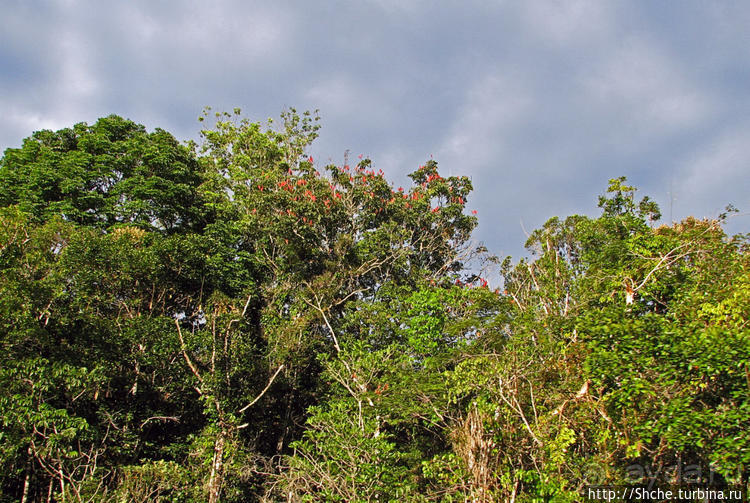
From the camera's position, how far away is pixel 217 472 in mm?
8430

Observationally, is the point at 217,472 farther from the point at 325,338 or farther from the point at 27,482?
the point at 325,338

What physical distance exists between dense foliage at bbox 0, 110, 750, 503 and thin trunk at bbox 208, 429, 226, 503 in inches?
1.4

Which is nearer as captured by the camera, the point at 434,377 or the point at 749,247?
the point at 749,247

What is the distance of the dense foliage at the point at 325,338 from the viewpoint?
5359mm

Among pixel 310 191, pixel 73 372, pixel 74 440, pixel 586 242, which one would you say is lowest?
pixel 74 440

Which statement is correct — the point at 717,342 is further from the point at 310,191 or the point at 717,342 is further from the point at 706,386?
Result: the point at 310,191

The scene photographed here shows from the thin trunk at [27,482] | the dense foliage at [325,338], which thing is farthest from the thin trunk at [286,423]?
the thin trunk at [27,482]

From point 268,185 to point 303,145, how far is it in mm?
4122

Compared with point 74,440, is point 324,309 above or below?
above

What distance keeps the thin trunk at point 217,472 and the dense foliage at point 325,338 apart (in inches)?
1.4

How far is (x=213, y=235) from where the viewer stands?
39.5 feet

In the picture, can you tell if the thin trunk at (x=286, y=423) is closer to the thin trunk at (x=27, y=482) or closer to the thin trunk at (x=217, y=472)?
the thin trunk at (x=217, y=472)

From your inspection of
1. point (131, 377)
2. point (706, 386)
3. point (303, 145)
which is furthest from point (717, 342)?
point (303, 145)

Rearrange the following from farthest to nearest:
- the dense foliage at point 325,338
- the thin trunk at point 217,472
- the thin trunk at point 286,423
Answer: the thin trunk at point 286,423 → the thin trunk at point 217,472 → the dense foliage at point 325,338
